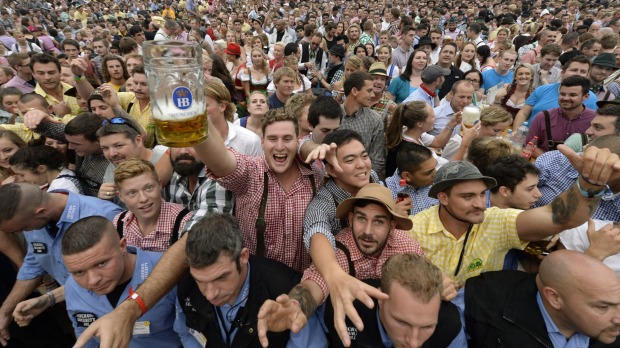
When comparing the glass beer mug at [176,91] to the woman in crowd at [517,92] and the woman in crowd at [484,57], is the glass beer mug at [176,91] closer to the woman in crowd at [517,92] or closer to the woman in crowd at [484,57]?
the woman in crowd at [517,92]

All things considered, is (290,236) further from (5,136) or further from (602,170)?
(5,136)

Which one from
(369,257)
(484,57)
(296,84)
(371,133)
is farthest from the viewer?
(484,57)

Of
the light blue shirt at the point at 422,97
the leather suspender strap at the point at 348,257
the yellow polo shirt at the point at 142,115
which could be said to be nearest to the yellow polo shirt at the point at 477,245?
the leather suspender strap at the point at 348,257

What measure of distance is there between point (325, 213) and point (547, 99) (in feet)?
12.1

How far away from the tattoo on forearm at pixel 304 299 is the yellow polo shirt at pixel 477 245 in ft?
3.04

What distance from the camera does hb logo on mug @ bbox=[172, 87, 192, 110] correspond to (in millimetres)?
1263

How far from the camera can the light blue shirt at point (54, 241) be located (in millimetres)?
2521

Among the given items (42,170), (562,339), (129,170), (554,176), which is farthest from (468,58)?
(42,170)

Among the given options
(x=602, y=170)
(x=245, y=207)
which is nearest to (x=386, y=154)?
(x=245, y=207)

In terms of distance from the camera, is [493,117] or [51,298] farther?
[493,117]

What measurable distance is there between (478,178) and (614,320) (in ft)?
3.05

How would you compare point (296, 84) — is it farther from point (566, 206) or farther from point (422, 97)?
point (566, 206)

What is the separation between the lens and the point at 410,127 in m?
3.69

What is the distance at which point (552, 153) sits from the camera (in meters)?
3.09
